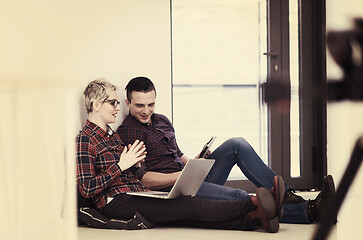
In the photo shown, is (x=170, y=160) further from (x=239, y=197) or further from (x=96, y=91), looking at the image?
(x=96, y=91)

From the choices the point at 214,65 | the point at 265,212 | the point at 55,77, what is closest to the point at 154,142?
the point at 265,212

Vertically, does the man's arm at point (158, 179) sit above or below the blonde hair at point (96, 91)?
below

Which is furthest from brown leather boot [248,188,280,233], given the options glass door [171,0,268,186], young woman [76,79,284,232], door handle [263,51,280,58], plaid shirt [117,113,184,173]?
door handle [263,51,280,58]

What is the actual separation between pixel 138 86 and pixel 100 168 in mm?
488

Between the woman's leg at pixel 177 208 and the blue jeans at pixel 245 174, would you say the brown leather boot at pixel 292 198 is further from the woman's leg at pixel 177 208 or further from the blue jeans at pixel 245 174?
the woman's leg at pixel 177 208

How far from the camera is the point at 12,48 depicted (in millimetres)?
2289

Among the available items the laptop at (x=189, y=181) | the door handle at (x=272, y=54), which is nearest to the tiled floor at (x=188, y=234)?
the laptop at (x=189, y=181)

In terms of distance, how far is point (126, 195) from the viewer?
2.57 m

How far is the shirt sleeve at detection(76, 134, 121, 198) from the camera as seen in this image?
97.6 inches

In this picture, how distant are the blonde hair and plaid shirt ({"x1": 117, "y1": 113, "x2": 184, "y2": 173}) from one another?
0.20 meters

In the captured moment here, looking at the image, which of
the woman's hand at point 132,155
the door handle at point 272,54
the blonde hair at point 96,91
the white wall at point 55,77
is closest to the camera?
the white wall at point 55,77

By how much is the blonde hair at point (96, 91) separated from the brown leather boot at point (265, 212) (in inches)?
34.7

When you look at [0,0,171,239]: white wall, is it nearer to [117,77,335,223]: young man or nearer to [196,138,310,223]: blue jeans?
[117,77,335,223]: young man

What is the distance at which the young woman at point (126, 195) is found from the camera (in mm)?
2461
